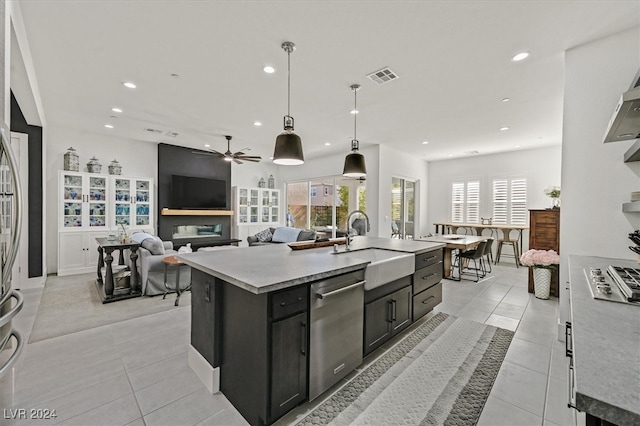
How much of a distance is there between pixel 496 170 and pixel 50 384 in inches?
352

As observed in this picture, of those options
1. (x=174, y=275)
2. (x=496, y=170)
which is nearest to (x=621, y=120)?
(x=174, y=275)

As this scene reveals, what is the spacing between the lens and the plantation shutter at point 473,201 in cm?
775

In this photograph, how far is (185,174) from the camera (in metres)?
7.13

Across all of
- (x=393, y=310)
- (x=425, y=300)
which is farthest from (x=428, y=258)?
(x=393, y=310)

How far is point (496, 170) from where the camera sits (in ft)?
24.4

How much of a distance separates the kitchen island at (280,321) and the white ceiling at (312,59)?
6.54 ft

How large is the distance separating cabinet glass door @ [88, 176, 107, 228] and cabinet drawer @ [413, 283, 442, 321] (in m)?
6.24

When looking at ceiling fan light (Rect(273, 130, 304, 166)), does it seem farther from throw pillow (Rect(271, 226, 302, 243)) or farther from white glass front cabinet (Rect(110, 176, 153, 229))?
white glass front cabinet (Rect(110, 176, 153, 229))

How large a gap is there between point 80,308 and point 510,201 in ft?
29.3

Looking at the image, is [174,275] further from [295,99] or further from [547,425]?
[547,425]

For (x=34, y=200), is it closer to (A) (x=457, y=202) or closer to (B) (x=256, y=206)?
(B) (x=256, y=206)

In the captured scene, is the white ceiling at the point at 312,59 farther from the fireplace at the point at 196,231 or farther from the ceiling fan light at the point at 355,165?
the fireplace at the point at 196,231

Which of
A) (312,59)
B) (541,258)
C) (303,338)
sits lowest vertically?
(303,338)

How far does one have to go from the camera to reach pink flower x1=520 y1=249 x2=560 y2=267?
4.12 meters
